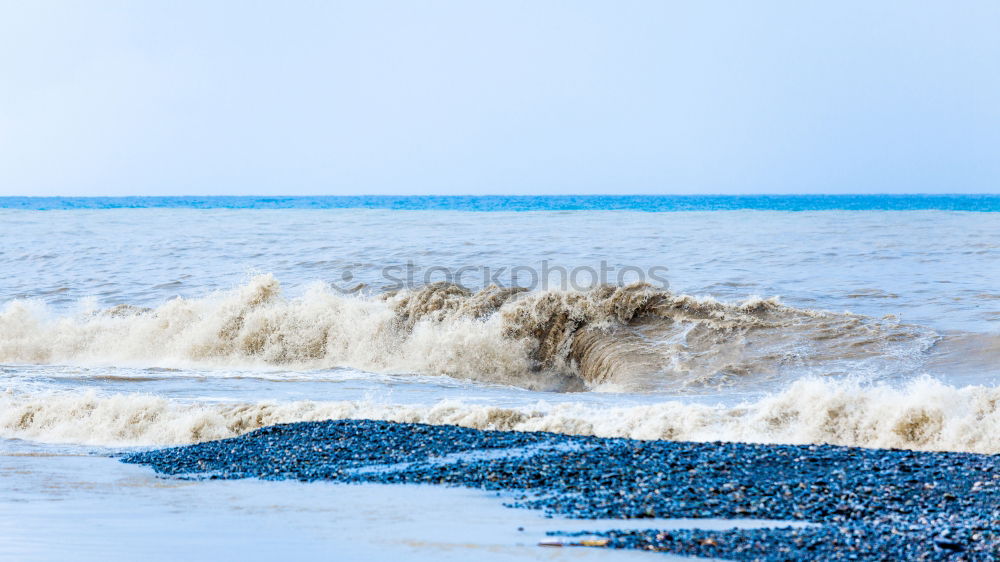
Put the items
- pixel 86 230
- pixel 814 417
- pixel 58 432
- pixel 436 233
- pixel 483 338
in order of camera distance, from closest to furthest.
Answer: pixel 814 417, pixel 58 432, pixel 483 338, pixel 436 233, pixel 86 230

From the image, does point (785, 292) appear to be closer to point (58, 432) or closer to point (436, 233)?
point (58, 432)

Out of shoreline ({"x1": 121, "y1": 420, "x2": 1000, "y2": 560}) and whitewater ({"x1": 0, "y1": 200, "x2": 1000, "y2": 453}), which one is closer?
shoreline ({"x1": 121, "y1": 420, "x2": 1000, "y2": 560})

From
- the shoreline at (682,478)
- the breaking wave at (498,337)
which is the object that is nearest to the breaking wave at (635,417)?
the shoreline at (682,478)

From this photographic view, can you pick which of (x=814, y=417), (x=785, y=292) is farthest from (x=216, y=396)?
(x=785, y=292)

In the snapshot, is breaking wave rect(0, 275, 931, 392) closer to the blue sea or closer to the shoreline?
the shoreline

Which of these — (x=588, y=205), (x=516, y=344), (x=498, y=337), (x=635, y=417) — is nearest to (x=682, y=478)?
(x=635, y=417)

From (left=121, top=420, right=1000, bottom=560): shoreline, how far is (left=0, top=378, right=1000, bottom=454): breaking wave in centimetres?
83

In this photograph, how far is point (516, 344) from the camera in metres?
12.5

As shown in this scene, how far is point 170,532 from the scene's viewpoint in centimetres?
455

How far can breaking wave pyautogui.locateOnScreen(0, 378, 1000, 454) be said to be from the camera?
714 cm

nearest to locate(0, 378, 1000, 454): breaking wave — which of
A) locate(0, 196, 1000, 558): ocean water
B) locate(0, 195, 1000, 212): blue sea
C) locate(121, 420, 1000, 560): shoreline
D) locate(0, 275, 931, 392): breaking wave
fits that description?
locate(0, 196, 1000, 558): ocean water

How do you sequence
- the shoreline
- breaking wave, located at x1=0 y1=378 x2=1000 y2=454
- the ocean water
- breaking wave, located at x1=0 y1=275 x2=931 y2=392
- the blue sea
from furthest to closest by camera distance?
the blue sea
breaking wave, located at x1=0 y1=275 x2=931 y2=392
the ocean water
breaking wave, located at x1=0 y1=378 x2=1000 y2=454
the shoreline

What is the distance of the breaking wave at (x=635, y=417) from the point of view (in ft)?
23.4

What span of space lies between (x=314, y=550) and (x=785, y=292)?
1214 cm
